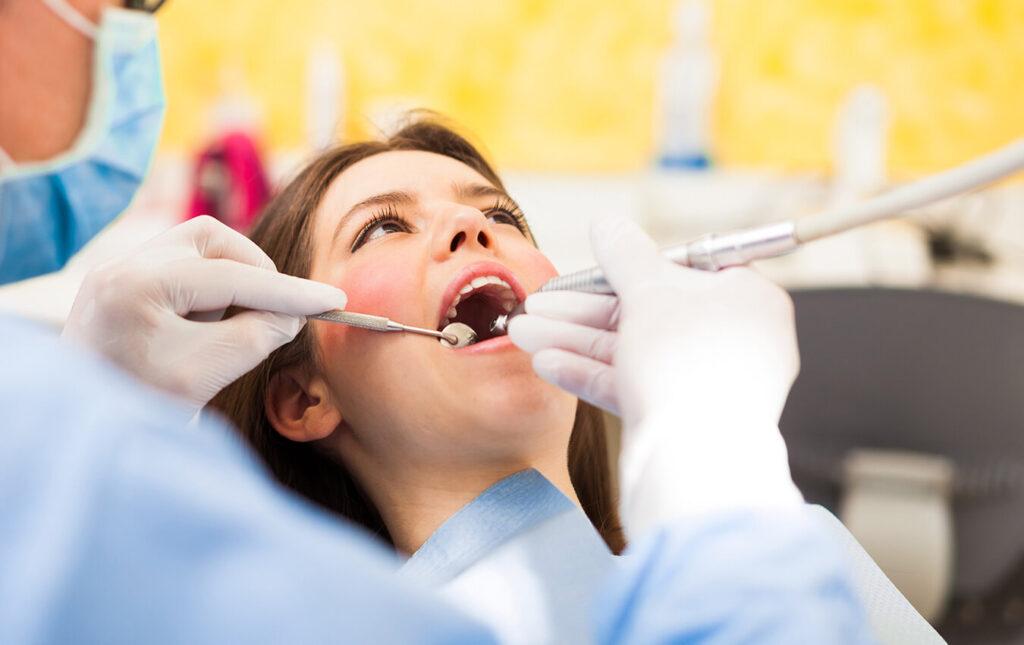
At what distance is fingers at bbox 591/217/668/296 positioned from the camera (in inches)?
33.0

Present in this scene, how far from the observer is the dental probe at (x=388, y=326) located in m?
1.01

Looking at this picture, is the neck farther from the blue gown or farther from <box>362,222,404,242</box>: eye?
<box>362,222,404,242</box>: eye

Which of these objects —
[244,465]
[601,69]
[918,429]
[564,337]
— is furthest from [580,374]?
[601,69]

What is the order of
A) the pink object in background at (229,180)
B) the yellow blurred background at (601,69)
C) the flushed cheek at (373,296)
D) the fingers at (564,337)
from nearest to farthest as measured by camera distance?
the fingers at (564,337)
the flushed cheek at (373,296)
the yellow blurred background at (601,69)
the pink object in background at (229,180)

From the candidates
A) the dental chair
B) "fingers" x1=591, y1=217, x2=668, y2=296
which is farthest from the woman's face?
the dental chair

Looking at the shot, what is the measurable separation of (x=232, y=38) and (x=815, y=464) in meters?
2.20

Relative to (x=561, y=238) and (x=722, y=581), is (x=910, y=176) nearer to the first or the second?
(x=561, y=238)

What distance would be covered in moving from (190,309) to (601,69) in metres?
1.89

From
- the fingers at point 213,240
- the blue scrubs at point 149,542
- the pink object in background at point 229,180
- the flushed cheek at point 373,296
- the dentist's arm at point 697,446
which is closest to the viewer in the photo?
the blue scrubs at point 149,542

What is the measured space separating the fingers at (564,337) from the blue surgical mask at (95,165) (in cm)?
64

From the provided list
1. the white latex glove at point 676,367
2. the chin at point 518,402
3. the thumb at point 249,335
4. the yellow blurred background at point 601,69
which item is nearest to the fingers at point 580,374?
the white latex glove at point 676,367

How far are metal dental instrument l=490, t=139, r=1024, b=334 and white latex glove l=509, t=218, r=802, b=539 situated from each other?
0.07 feet

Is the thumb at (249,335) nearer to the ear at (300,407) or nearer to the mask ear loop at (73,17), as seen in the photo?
the ear at (300,407)

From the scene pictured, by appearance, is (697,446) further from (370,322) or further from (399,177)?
(399,177)
